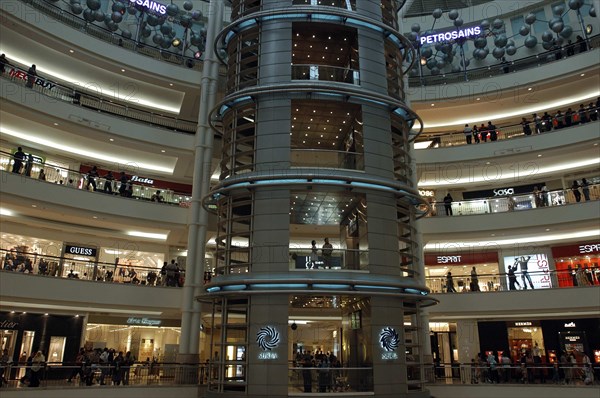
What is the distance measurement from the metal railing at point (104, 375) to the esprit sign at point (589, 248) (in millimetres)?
23215

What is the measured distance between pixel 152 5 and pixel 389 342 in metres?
27.6

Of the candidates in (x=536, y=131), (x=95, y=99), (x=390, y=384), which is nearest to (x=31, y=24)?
(x=95, y=99)

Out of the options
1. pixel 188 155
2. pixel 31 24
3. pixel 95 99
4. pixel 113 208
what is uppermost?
pixel 31 24

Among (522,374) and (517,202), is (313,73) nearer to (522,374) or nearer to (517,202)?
(517,202)

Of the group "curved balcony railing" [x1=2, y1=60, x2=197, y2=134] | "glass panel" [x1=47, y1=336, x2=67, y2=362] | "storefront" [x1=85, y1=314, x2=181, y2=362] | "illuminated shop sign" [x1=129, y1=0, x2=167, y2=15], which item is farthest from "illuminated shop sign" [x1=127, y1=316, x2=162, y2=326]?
"illuminated shop sign" [x1=129, y1=0, x2=167, y2=15]

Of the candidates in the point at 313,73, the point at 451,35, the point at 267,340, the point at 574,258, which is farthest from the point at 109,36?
the point at 574,258

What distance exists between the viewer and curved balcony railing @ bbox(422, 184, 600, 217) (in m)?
25.7

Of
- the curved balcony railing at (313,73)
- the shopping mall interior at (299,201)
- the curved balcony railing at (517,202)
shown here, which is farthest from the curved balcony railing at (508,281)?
the curved balcony railing at (313,73)

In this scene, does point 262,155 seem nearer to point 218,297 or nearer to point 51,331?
point 218,297

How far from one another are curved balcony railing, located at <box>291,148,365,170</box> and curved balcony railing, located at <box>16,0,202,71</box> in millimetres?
14430

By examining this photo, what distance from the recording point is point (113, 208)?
2478 cm

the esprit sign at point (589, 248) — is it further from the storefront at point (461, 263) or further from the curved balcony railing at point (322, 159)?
the curved balcony railing at point (322, 159)

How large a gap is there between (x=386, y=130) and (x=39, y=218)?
20100 millimetres

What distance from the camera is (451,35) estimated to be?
34750 mm
